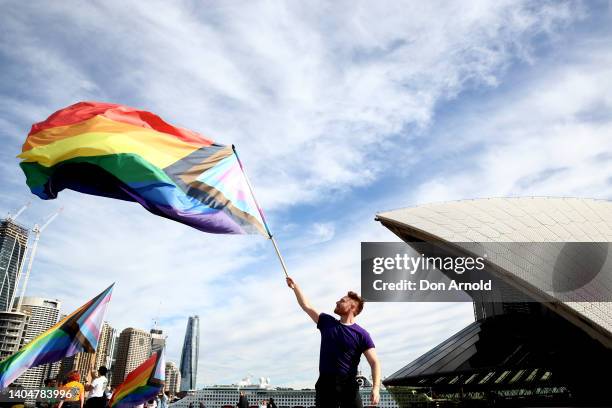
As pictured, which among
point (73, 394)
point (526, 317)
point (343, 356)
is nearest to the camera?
point (343, 356)

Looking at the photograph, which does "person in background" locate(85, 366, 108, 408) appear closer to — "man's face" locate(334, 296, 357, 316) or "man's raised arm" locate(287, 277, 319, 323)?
"man's raised arm" locate(287, 277, 319, 323)

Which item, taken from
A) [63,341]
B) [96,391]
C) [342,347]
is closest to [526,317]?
[96,391]

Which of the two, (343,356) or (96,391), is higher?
(343,356)

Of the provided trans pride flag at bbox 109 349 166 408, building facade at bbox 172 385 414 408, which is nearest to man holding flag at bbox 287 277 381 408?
trans pride flag at bbox 109 349 166 408

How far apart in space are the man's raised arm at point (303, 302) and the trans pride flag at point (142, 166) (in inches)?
50.9

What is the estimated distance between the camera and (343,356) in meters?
3.37

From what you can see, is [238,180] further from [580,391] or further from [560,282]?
[580,391]

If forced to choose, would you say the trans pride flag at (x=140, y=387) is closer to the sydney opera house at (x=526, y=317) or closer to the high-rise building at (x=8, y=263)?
the sydney opera house at (x=526, y=317)

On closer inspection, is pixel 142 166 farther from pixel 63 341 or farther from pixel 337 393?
pixel 63 341

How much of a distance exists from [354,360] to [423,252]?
68.1ft

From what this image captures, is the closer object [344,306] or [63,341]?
[344,306]

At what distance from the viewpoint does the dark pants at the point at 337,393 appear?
3234mm

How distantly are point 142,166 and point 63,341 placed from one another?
5950 mm

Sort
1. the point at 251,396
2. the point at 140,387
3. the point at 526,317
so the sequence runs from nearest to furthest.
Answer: the point at 140,387 < the point at 526,317 < the point at 251,396
